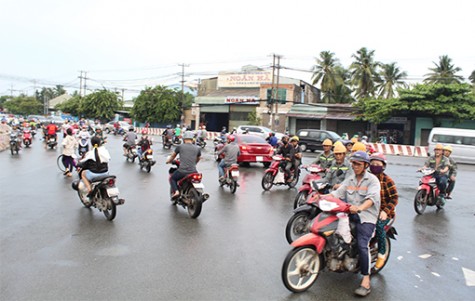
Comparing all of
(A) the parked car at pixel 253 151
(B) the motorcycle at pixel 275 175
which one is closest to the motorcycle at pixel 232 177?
(B) the motorcycle at pixel 275 175

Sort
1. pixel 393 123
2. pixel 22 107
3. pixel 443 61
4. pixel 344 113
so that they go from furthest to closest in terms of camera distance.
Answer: pixel 22 107, pixel 443 61, pixel 344 113, pixel 393 123

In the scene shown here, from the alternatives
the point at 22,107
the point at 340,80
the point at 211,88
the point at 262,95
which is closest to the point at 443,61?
the point at 340,80

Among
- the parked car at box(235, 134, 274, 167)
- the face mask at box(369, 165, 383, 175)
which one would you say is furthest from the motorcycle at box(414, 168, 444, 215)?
the parked car at box(235, 134, 274, 167)

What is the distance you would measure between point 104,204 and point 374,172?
4810mm

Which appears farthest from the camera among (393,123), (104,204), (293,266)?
(393,123)

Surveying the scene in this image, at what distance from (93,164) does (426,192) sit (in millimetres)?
7142

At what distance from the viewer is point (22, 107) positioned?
88.4m

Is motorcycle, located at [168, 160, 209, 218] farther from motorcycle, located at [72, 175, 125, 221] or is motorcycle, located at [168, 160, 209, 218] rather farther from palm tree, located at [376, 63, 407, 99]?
palm tree, located at [376, 63, 407, 99]

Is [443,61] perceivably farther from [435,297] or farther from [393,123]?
[435,297]

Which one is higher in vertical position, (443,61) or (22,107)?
(443,61)

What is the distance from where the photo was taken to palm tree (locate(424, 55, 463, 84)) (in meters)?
41.7

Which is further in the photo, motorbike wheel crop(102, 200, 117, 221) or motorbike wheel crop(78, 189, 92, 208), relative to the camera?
motorbike wheel crop(78, 189, 92, 208)

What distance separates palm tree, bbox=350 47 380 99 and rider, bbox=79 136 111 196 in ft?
135

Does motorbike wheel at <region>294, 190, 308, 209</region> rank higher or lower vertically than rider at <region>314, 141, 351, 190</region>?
lower
